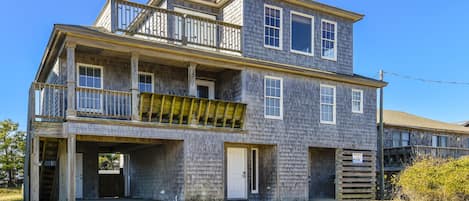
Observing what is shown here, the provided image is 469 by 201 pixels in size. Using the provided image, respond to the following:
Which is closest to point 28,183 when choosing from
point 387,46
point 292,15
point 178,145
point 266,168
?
point 178,145

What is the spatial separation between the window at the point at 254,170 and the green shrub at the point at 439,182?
554 centimetres

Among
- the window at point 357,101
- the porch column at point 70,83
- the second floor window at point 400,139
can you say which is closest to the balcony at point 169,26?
the porch column at point 70,83

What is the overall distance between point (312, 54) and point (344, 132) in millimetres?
3516

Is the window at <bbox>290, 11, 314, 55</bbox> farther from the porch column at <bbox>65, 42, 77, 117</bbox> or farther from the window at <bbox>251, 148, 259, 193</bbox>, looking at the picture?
the porch column at <bbox>65, 42, 77, 117</bbox>

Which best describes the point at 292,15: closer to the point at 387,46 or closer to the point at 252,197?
the point at 252,197

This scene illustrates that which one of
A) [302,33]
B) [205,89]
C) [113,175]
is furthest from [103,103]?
[302,33]

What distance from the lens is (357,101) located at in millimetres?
18766

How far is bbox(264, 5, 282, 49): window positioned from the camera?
664 inches

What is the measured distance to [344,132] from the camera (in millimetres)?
18156

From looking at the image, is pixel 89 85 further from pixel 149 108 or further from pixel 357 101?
pixel 357 101

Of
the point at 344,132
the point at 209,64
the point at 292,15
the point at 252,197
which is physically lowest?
the point at 252,197

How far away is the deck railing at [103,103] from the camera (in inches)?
512

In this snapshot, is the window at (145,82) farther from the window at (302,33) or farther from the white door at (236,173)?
the window at (302,33)

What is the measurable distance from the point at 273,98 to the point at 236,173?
130 inches
